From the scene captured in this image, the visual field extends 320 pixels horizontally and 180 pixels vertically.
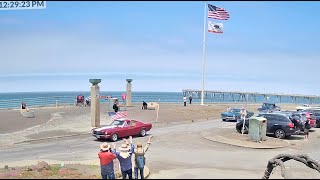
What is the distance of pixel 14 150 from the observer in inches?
858

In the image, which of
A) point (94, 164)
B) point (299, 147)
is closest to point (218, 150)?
point (299, 147)

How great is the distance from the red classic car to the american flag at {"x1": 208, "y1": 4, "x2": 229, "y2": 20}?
22.4 m

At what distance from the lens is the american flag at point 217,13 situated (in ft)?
151

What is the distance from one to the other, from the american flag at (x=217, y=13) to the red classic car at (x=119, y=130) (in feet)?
73.6

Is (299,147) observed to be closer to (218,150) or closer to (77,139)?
(218,150)

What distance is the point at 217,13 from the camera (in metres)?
46.2

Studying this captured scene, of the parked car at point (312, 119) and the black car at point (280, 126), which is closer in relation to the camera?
the black car at point (280, 126)

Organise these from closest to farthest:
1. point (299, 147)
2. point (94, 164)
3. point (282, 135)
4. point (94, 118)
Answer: point (94, 164) → point (299, 147) → point (282, 135) → point (94, 118)

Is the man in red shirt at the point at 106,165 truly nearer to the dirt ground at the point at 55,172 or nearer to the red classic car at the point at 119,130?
the dirt ground at the point at 55,172

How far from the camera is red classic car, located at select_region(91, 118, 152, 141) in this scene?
24938 mm

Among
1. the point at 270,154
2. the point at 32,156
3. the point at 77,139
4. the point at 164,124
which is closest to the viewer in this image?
the point at 32,156

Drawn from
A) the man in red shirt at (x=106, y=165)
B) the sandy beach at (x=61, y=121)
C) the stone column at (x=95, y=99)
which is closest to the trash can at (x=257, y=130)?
the sandy beach at (x=61, y=121)

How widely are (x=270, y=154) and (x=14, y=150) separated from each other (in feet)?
44.7

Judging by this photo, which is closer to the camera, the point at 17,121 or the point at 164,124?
the point at 17,121
